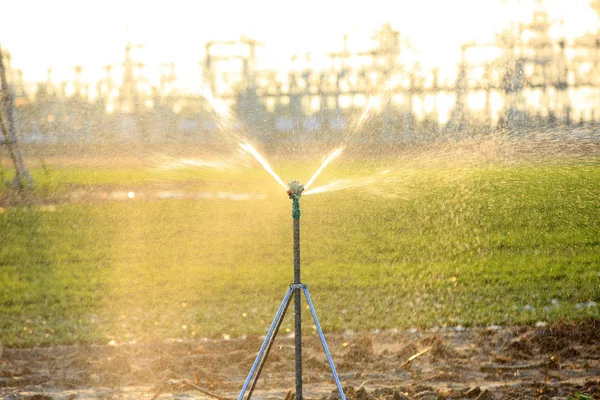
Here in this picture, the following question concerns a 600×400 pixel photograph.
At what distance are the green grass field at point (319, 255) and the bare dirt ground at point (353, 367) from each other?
471 mm

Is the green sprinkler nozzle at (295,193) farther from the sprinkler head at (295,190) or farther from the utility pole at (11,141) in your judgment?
the utility pole at (11,141)

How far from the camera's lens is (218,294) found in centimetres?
827

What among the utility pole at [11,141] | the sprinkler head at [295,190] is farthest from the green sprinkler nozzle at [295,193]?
the utility pole at [11,141]

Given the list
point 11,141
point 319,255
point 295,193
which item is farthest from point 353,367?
point 11,141

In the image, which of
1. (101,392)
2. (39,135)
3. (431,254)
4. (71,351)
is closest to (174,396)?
(101,392)

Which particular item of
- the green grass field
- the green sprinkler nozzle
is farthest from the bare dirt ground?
the green sprinkler nozzle

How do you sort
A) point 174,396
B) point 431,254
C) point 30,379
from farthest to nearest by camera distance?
point 431,254 < point 30,379 < point 174,396

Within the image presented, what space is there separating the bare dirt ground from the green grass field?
0.47 meters

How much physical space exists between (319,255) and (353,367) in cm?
436

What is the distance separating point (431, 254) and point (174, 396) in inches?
218

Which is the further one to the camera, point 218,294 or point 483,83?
point 483,83

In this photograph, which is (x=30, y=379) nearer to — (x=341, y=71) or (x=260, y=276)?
(x=260, y=276)

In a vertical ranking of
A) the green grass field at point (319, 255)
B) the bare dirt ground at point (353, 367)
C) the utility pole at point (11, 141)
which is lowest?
the green grass field at point (319, 255)

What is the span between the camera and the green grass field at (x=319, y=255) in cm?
730
